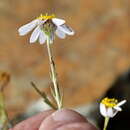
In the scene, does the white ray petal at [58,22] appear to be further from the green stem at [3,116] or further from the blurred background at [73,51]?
the blurred background at [73,51]

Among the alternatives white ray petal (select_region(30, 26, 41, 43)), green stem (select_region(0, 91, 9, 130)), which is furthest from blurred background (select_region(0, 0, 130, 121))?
white ray petal (select_region(30, 26, 41, 43))

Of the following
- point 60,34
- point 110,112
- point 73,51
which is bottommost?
point 73,51

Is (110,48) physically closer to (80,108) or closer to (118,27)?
(118,27)

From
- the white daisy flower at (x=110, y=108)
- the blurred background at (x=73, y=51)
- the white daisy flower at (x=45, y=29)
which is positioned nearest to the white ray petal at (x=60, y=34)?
the white daisy flower at (x=45, y=29)

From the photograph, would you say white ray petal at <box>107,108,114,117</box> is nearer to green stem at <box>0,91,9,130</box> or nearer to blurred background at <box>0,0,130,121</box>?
green stem at <box>0,91,9,130</box>

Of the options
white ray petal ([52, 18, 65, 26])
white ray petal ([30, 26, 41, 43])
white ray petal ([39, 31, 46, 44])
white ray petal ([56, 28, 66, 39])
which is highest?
white ray petal ([52, 18, 65, 26])

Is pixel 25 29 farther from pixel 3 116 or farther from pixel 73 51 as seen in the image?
pixel 73 51

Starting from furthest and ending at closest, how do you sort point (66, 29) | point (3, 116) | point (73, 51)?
1. point (73, 51)
2. point (3, 116)
3. point (66, 29)

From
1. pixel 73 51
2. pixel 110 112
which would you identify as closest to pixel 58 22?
pixel 110 112
